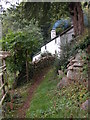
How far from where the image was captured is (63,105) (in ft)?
11.3

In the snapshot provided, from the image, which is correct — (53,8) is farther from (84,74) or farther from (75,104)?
(75,104)

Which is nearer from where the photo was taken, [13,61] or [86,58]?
[86,58]

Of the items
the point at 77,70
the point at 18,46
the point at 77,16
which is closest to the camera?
the point at 77,70

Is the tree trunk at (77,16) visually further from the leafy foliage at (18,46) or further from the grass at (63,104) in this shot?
the grass at (63,104)

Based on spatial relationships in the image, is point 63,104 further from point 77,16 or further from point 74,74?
point 77,16

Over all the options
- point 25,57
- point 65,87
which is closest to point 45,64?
point 25,57

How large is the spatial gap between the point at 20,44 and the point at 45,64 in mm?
2643

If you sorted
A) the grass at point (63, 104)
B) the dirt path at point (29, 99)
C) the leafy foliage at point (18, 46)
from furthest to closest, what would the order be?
the leafy foliage at point (18, 46), the dirt path at point (29, 99), the grass at point (63, 104)

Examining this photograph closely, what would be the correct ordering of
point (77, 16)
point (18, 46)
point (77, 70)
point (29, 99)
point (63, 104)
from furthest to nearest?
point (77, 16)
point (18, 46)
point (29, 99)
point (77, 70)
point (63, 104)

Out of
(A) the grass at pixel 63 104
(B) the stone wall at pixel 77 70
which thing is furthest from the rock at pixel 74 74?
(A) the grass at pixel 63 104

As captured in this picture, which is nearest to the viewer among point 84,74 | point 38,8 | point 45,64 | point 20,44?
point 84,74

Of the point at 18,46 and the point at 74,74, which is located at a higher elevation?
the point at 18,46

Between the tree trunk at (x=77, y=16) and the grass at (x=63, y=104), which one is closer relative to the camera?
the grass at (x=63, y=104)

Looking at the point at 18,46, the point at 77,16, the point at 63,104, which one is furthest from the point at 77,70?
the point at 77,16
